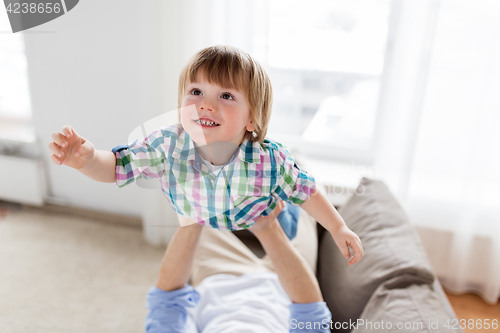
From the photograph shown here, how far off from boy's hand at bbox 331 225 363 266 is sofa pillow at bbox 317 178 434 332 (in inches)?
12.7

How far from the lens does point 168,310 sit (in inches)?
30.8

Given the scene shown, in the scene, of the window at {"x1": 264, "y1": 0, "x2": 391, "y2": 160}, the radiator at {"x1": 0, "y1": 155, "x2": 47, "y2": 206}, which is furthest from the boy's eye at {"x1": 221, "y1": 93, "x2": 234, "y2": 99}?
the window at {"x1": 264, "y1": 0, "x2": 391, "y2": 160}

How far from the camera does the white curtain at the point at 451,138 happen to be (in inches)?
56.2

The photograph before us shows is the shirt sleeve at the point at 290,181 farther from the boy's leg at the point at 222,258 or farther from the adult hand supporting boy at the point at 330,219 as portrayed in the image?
the boy's leg at the point at 222,258

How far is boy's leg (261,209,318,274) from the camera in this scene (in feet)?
3.50

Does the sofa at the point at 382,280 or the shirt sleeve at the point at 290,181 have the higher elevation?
the shirt sleeve at the point at 290,181

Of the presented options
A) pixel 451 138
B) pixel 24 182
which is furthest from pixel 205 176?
pixel 451 138

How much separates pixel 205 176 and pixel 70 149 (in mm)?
179

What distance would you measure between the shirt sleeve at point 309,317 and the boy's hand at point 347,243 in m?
0.18

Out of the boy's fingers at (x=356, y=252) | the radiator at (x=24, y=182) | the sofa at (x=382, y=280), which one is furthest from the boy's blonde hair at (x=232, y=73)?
the radiator at (x=24, y=182)

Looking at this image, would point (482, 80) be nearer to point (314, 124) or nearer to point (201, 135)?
point (314, 124)

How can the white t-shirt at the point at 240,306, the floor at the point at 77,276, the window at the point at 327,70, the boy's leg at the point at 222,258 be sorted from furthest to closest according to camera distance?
the window at the point at 327,70
the floor at the point at 77,276
the boy's leg at the point at 222,258
the white t-shirt at the point at 240,306

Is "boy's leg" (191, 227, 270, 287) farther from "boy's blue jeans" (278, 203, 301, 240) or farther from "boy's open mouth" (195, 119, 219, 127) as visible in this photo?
"boy's open mouth" (195, 119, 219, 127)

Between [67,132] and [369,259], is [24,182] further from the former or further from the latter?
[369,259]
